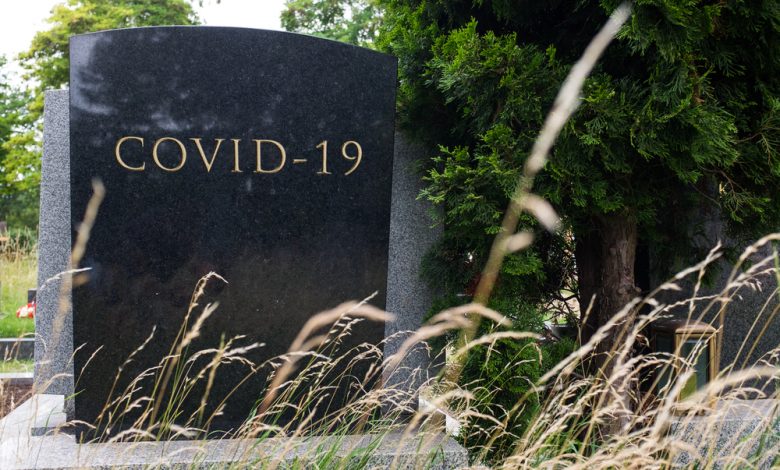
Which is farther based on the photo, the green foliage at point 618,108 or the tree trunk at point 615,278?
the tree trunk at point 615,278

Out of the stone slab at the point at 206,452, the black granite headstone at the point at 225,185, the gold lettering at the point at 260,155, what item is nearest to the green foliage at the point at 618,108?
the black granite headstone at the point at 225,185

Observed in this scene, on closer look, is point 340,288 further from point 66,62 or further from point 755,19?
point 66,62

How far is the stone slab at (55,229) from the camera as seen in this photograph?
3914 millimetres

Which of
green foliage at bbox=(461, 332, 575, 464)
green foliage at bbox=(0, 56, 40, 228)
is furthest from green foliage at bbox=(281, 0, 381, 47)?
green foliage at bbox=(461, 332, 575, 464)

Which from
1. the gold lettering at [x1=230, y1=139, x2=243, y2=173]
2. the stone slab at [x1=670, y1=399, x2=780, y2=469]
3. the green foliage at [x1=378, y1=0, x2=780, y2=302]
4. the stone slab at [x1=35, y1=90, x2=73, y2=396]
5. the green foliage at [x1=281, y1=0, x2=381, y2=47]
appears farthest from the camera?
the green foliage at [x1=281, y1=0, x2=381, y2=47]

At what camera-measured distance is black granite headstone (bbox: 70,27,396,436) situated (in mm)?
3443

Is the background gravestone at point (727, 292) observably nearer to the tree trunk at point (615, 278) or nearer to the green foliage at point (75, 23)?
the tree trunk at point (615, 278)

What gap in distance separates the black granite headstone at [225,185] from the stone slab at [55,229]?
Result: 19.9 inches

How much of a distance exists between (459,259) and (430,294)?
0.34 meters

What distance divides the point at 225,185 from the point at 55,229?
3.80 feet

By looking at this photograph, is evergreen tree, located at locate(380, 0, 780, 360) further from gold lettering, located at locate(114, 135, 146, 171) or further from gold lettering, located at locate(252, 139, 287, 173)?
gold lettering, located at locate(114, 135, 146, 171)

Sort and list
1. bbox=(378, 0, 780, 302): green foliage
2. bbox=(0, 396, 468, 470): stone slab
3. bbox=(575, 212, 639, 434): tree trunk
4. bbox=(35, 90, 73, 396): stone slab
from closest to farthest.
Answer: bbox=(0, 396, 468, 470): stone slab
bbox=(378, 0, 780, 302): green foliage
bbox=(575, 212, 639, 434): tree trunk
bbox=(35, 90, 73, 396): stone slab

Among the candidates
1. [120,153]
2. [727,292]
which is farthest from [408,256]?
[727,292]

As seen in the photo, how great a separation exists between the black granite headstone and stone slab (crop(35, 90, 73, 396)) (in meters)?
0.50
